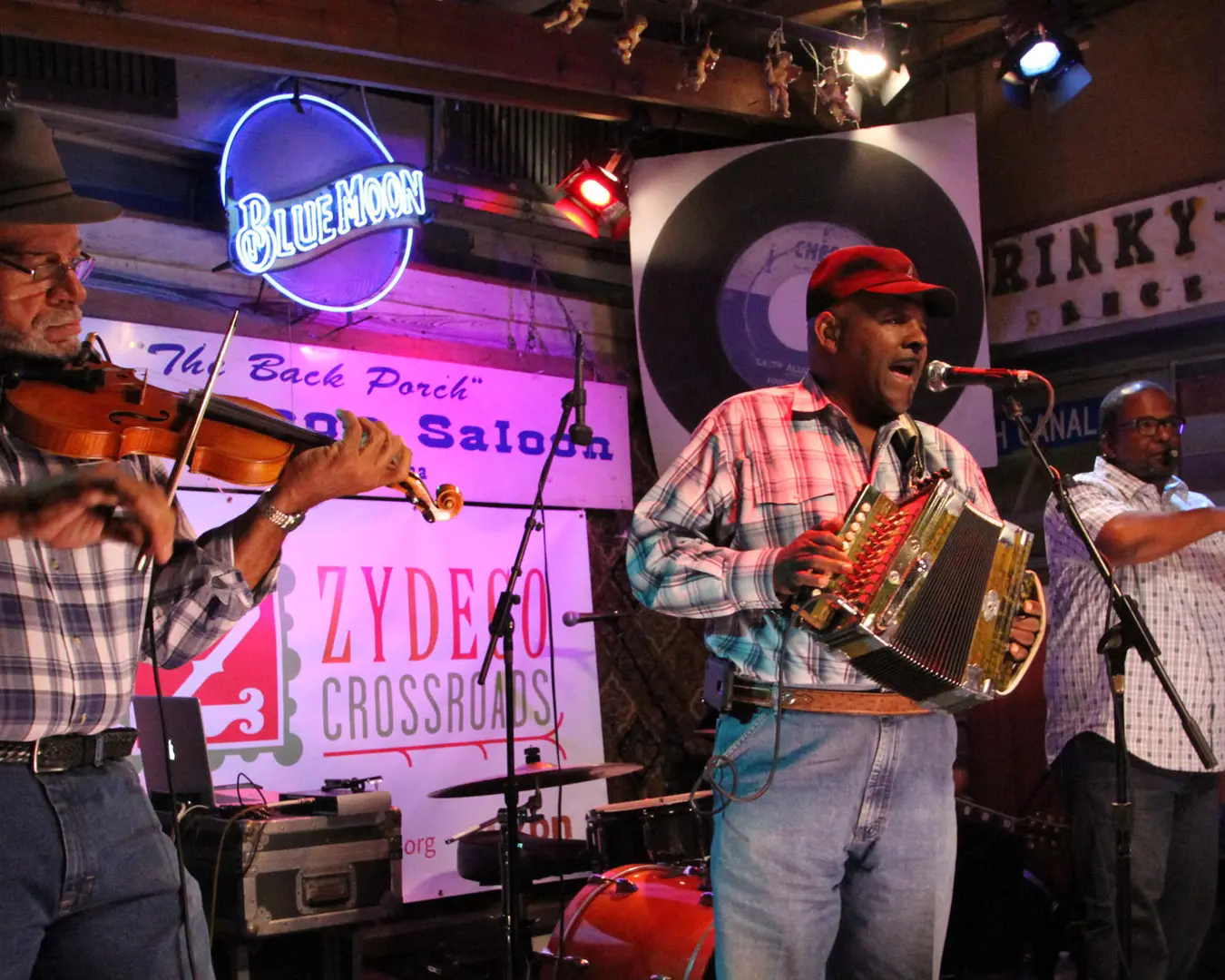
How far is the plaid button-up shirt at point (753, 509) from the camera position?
2609mm

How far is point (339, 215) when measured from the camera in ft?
18.0

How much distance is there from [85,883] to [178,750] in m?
2.32

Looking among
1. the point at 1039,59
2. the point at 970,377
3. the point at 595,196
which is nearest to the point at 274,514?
the point at 970,377

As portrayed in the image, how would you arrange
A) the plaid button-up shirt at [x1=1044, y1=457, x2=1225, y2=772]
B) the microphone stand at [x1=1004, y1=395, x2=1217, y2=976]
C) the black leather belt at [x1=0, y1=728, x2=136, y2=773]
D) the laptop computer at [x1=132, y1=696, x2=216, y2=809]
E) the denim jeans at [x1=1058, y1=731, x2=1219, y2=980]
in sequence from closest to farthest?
the black leather belt at [x1=0, y1=728, x2=136, y2=773]
the microphone stand at [x1=1004, y1=395, x2=1217, y2=976]
the denim jeans at [x1=1058, y1=731, x2=1219, y2=980]
the plaid button-up shirt at [x1=1044, y1=457, x2=1225, y2=772]
the laptop computer at [x1=132, y1=696, x2=216, y2=809]

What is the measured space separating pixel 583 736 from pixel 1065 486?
11.2 feet

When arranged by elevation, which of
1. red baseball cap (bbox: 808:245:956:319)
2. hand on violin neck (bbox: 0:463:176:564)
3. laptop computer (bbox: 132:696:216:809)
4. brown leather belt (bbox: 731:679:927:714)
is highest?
red baseball cap (bbox: 808:245:956:319)

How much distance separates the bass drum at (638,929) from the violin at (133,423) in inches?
93.6

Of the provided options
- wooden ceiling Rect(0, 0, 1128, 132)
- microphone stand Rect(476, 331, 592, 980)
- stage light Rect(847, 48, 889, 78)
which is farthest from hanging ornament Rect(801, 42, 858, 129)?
microphone stand Rect(476, 331, 592, 980)

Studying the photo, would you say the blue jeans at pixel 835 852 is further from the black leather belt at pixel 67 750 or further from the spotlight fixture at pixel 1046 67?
the spotlight fixture at pixel 1046 67

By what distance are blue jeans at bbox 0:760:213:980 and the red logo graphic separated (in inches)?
120

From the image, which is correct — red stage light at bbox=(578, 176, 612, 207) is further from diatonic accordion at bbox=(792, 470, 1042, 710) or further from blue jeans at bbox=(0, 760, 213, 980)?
blue jeans at bbox=(0, 760, 213, 980)

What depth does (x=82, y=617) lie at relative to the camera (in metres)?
2.14

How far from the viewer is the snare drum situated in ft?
16.5

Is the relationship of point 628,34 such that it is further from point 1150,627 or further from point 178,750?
point 178,750
